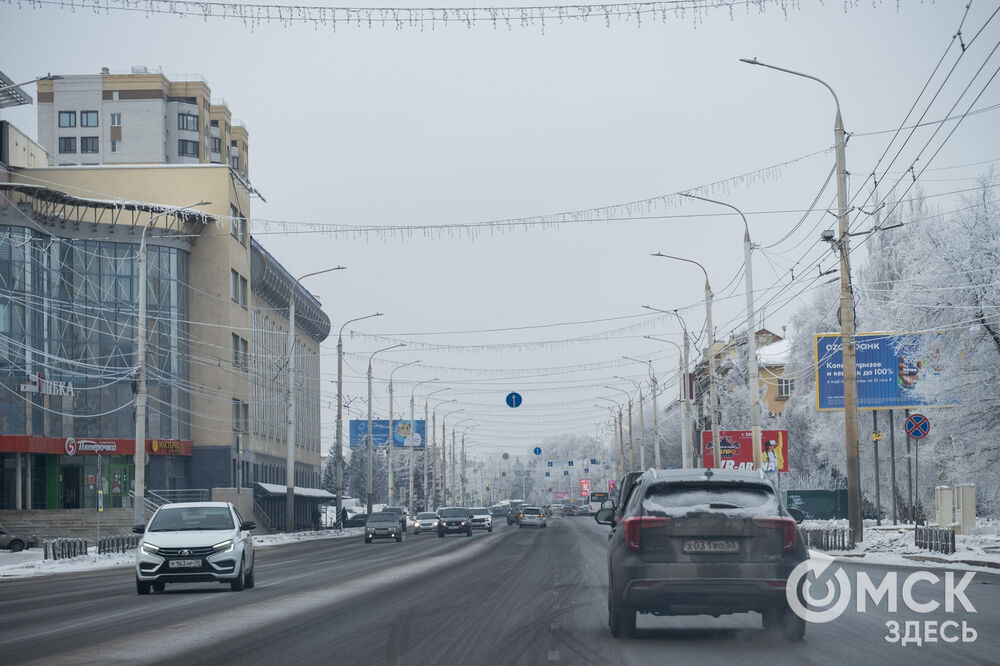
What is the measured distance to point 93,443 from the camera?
59531 millimetres

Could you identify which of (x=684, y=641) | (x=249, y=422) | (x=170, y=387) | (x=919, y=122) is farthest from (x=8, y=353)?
(x=684, y=641)

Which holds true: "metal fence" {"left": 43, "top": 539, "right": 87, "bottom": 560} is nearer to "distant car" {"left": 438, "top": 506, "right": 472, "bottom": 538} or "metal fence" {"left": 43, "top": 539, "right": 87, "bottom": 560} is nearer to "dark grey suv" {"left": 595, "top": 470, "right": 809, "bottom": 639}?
"distant car" {"left": 438, "top": 506, "right": 472, "bottom": 538}

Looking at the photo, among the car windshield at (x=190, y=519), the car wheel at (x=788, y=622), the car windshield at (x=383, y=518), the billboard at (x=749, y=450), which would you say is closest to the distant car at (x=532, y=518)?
the billboard at (x=749, y=450)

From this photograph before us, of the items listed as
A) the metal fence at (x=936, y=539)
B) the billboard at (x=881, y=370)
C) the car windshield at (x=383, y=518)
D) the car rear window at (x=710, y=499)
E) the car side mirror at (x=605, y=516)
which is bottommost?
the car windshield at (x=383, y=518)

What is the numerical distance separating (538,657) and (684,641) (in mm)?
2017

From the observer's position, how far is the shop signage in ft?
210

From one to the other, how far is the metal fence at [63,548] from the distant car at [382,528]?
1865 cm

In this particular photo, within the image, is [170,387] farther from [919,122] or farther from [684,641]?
[684,641]

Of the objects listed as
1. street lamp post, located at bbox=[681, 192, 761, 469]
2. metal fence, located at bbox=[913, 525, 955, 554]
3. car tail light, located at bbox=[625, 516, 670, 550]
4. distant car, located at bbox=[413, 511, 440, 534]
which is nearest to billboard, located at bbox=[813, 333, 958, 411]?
street lamp post, located at bbox=[681, 192, 761, 469]

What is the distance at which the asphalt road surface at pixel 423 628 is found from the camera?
1160cm

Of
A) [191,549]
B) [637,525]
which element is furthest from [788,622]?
[191,549]

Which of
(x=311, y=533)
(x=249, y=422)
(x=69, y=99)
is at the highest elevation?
(x=69, y=99)

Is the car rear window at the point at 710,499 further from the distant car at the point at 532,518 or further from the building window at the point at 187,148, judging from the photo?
the building window at the point at 187,148

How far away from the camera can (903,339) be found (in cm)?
4575
